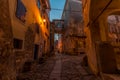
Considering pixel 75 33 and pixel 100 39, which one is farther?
pixel 75 33

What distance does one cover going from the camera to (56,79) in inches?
176

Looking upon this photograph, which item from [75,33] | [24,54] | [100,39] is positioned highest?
[75,33]

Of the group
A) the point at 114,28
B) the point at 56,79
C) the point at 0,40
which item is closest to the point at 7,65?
the point at 0,40

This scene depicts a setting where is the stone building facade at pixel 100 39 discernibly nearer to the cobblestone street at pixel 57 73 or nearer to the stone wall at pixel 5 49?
the cobblestone street at pixel 57 73

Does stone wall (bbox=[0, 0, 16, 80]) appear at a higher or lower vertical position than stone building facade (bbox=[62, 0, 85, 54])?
lower

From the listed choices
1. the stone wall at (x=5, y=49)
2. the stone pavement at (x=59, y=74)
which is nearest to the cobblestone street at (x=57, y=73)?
the stone pavement at (x=59, y=74)

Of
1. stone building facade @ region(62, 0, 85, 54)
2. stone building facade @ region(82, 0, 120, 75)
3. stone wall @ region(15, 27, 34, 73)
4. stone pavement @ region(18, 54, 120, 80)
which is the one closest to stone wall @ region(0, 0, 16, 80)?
stone pavement @ region(18, 54, 120, 80)

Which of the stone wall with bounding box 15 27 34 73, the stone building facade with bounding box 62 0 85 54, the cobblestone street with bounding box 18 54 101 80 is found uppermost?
the stone building facade with bounding box 62 0 85 54

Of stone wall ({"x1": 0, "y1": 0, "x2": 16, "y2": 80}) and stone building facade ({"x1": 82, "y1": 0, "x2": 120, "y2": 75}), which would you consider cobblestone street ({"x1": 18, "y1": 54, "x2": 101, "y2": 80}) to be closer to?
stone building facade ({"x1": 82, "y1": 0, "x2": 120, "y2": 75})

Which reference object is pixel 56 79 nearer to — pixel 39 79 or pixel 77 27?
pixel 39 79

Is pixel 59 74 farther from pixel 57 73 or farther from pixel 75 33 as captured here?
pixel 75 33

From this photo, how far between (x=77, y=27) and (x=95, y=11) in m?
13.4

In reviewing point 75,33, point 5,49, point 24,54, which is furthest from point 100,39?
point 75,33

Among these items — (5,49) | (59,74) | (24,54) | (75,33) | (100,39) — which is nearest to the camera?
(5,49)
